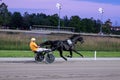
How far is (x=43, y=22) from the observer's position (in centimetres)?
9706

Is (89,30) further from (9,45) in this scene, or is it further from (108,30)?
(9,45)

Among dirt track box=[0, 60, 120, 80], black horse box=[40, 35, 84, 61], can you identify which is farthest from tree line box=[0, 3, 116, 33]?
dirt track box=[0, 60, 120, 80]

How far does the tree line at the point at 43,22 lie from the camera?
303 ft

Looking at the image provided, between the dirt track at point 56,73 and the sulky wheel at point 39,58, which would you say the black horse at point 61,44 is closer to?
the sulky wheel at point 39,58

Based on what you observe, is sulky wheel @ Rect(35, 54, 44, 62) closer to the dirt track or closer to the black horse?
the black horse

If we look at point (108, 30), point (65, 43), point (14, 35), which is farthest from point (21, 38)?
point (108, 30)

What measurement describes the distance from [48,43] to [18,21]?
6414 cm


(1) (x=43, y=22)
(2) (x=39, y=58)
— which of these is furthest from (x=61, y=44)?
(1) (x=43, y=22)

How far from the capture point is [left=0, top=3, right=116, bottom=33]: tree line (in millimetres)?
92500

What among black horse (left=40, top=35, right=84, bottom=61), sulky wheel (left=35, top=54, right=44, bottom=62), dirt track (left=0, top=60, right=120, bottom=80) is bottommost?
sulky wheel (left=35, top=54, right=44, bottom=62)

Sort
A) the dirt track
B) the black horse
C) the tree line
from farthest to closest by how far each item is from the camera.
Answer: the tree line → the black horse → the dirt track

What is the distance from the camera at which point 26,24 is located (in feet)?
314

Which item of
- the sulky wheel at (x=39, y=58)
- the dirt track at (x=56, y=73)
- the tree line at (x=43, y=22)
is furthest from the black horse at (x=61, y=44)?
the tree line at (x=43, y=22)

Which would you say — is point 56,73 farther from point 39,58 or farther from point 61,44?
point 61,44
